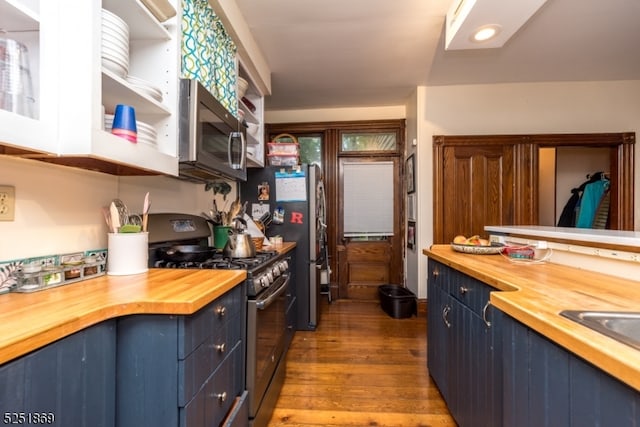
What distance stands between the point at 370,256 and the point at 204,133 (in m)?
2.93

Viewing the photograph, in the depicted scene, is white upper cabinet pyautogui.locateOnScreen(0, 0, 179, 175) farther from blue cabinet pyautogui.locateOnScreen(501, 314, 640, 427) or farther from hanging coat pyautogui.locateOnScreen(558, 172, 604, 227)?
hanging coat pyautogui.locateOnScreen(558, 172, 604, 227)

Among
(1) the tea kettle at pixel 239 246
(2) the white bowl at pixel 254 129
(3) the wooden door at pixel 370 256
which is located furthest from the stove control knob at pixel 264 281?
(3) the wooden door at pixel 370 256

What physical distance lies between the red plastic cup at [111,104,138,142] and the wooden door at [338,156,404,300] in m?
3.04

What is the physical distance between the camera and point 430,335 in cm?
192

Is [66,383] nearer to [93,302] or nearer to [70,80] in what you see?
[93,302]

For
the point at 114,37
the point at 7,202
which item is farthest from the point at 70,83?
the point at 7,202

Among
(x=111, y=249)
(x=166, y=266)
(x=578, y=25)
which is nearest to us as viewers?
(x=111, y=249)

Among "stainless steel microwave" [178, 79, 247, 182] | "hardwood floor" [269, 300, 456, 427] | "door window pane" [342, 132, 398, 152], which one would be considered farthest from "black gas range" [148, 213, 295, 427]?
"door window pane" [342, 132, 398, 152]

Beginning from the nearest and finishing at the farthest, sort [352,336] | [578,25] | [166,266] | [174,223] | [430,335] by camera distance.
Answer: [166,266]
[174,223]
[430,335]
[578,25]
[352,336]

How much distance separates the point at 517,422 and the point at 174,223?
171 centimetres

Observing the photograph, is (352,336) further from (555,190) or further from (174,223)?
(555,190)

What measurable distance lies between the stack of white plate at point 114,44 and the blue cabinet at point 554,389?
4.91 feet

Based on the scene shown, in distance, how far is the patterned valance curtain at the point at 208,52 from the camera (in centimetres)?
139

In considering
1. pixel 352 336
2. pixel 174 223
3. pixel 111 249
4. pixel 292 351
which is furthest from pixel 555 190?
pixel 111 249
